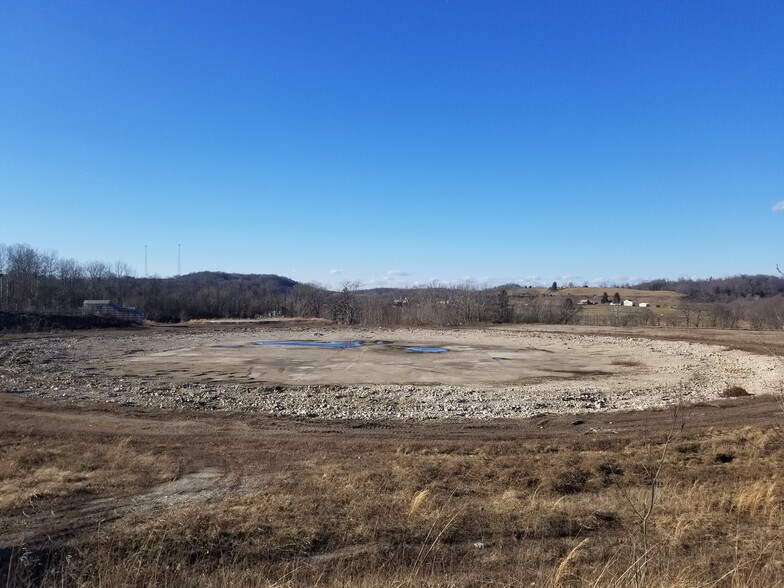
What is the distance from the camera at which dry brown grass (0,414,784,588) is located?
19.9 feet

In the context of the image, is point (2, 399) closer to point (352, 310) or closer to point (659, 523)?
point (659, 523)

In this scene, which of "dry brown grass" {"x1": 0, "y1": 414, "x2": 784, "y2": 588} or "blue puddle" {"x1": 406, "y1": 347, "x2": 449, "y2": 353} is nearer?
"dry brown grass" {"x1": 0, "y1": 414, "x2": 784, "y2": 588}

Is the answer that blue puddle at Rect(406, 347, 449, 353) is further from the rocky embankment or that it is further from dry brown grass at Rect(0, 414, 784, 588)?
dry brown grass at Rect(0, 414, 784, 588)

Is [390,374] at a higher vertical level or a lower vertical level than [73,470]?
lower

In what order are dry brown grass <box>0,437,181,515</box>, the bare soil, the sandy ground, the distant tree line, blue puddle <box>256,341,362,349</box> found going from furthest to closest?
1. the distant tree line
2. blue puddle <box>256,341,362,349</box>
3. the sandy ground
4. dry brown grass <box>0,437,181,515</box>
5. the bare soil

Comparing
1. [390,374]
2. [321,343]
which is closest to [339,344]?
[321,343]

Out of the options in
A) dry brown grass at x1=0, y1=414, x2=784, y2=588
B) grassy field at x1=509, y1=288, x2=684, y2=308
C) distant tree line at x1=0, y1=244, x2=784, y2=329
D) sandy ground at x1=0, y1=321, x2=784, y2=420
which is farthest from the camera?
grassy field at x1=509, y1=288, x2=684, y2=308

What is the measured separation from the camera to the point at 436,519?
8367 mm

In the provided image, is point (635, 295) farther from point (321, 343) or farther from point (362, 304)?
point (321, 343)

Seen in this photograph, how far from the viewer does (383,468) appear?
1264 centimetres

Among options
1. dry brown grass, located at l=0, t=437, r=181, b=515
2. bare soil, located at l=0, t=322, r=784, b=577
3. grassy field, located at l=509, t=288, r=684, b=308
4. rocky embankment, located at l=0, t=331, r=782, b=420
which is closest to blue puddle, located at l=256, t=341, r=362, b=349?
bare soil, located at l=0, t=322, r=784, b=577

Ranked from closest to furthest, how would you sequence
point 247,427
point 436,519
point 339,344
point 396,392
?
point 436,519, point 247,427, point 396,392, point 339,344

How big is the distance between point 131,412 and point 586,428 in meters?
15.9

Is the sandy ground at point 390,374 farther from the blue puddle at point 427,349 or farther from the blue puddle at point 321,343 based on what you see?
the blue puddle at point 427,349
